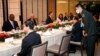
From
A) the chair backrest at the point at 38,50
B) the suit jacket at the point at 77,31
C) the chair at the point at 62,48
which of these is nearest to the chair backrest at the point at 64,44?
the chair at the point at 62,48

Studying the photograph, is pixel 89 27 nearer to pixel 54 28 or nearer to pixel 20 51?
pixel 54 28

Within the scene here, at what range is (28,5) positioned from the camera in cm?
1229

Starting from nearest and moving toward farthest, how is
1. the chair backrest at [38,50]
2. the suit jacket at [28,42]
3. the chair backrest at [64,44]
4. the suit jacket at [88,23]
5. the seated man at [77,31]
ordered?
the chair backrest at [38,50] → the suit jacket at [28,42] → the chair backrest at [64,44] → the suit jacket at [88,23] → the seated man at [77,31]

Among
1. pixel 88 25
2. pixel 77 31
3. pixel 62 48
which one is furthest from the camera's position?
pixel 77 31

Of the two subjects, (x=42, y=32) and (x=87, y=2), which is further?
(x=87, y=2)

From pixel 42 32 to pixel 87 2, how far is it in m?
9.90

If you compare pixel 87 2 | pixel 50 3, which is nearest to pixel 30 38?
pixel 50 3

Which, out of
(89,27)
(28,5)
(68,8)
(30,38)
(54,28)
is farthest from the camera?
(68,8)

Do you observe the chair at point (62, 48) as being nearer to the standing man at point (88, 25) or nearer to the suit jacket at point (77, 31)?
the standing man at point (88, 25)

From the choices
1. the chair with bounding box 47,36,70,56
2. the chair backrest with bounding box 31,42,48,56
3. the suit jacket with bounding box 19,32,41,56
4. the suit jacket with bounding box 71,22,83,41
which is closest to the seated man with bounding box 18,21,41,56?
the suit jacket with bounding box 19,32,41,56

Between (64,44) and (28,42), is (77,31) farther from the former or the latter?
(28,42)

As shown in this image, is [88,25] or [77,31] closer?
[88,25]

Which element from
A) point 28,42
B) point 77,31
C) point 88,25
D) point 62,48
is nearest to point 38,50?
point 28,42

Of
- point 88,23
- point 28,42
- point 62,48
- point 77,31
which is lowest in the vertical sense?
point 62,48
